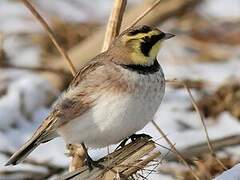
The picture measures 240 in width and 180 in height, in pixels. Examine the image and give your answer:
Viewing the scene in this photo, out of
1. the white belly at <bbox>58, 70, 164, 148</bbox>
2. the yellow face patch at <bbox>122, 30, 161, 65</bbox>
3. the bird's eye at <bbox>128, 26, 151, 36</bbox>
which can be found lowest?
the white belly at <bbox>58, 70, 164, 148</bbox>

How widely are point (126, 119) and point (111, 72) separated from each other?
0.24m

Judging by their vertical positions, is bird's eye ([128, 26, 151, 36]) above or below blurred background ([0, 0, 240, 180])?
below

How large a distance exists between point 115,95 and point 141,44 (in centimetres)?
26

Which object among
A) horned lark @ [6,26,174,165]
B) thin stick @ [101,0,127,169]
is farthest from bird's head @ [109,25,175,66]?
thin stick @ [101,0,127,169]

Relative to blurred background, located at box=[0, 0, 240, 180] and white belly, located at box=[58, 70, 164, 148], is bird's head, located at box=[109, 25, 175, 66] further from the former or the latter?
blurred background, located at box=[0, 0, 240, 180]

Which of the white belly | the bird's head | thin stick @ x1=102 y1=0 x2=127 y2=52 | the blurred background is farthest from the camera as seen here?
the blurred background

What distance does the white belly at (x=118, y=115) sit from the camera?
3.21m

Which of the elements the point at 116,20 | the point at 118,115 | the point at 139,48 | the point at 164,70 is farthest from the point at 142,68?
the point at 164,70

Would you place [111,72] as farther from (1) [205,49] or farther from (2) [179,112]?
(1) [205,49]

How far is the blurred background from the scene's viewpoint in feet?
16.4

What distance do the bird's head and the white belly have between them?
0.42 feet

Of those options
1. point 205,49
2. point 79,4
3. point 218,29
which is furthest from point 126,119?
point 79,4

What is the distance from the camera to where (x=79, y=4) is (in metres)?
8.73

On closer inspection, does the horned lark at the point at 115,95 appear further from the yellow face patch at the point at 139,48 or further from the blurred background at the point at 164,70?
the blurred background at the point at 164,70
